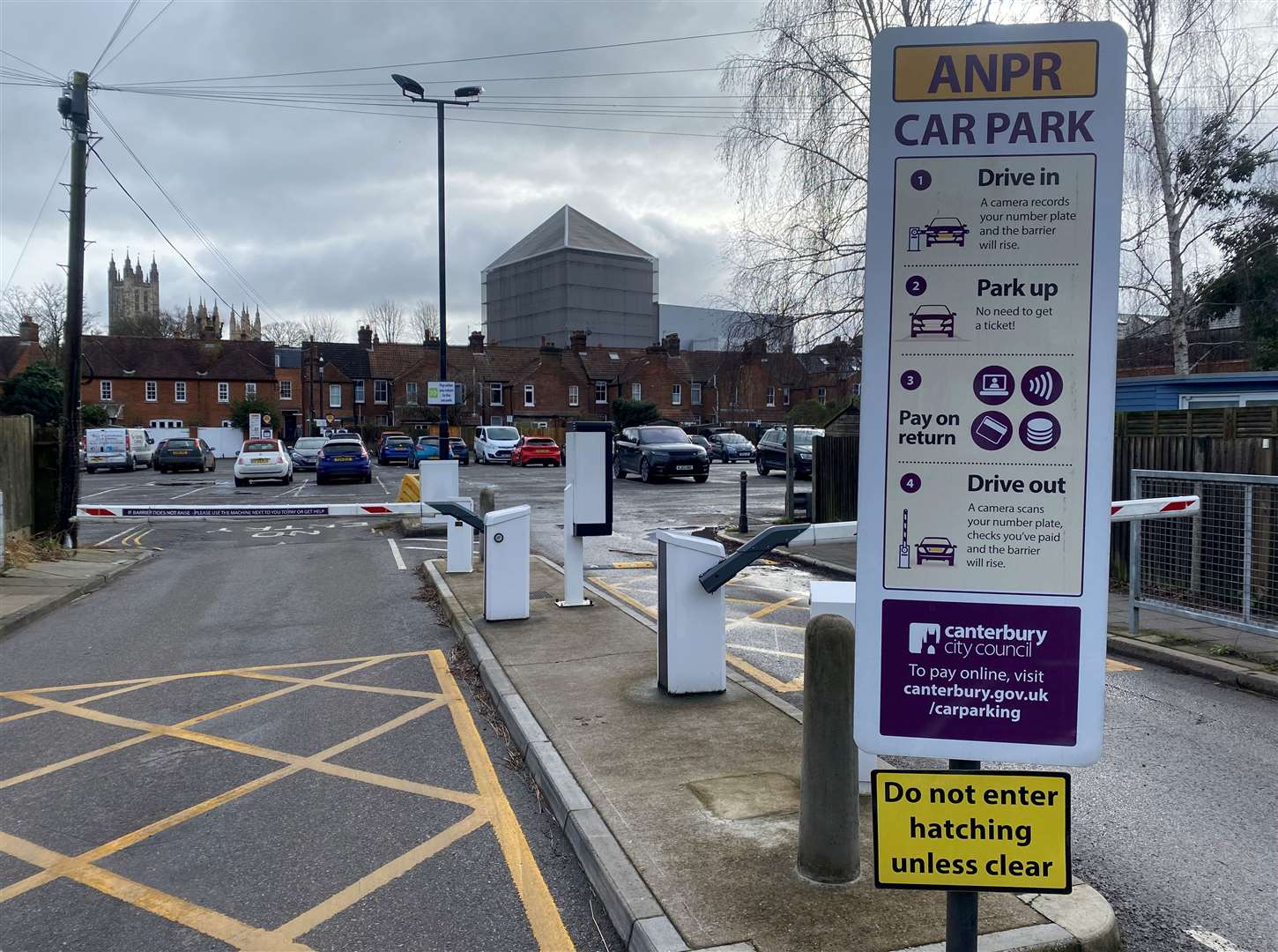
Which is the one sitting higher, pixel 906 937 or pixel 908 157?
pixel 908 157

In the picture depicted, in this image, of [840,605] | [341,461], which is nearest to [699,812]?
[840,605]

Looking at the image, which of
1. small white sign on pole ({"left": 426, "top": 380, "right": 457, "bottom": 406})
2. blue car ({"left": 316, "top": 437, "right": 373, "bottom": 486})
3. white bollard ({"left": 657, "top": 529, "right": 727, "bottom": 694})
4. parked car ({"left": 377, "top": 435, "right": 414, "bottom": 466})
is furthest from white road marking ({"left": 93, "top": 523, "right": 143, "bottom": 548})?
parked car ({"left": 377, "top": 435, "right": 414, "bottom": 466})

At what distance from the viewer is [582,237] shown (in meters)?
91.1

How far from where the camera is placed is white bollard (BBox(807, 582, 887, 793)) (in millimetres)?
4438

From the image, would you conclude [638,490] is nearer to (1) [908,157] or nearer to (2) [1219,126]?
(2) [1219,126]

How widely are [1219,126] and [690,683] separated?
692 inches

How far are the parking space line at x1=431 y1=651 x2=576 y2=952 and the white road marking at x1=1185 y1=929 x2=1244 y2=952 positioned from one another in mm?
2313

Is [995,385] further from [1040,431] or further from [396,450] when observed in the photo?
[396,450]

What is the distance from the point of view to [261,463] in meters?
29.8

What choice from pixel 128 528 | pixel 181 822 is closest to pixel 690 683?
pixel 181 822

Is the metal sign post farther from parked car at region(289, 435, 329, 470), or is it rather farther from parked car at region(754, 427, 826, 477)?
parked car at region(289, 435, 329, 470)

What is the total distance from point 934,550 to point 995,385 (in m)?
0.45

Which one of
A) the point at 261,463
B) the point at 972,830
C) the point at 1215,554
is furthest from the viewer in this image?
the point at 261,463

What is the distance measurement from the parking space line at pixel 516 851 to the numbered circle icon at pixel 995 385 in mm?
2497
